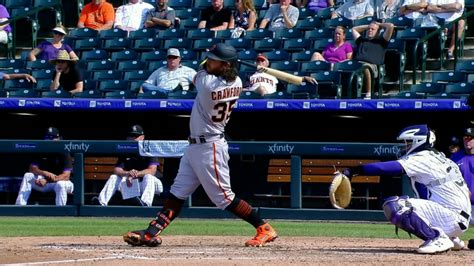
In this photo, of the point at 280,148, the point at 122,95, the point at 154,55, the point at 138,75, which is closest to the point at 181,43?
the point at 154,55

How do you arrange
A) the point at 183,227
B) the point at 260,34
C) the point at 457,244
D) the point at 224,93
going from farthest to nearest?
the point at 260,34, the point at 183,227, the point at 457,244, the point at 224,93

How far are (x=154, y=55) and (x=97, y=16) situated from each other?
6.00 ft

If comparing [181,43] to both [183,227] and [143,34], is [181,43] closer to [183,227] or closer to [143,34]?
[143,34]

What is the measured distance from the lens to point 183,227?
12.6 meters

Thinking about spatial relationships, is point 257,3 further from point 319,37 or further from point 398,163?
point 398,163

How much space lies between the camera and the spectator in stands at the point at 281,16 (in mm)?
16812

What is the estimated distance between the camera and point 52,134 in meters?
14.8

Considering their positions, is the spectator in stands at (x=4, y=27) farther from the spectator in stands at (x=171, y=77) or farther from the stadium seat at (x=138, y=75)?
the spectator in stands at (x=171, y=77)

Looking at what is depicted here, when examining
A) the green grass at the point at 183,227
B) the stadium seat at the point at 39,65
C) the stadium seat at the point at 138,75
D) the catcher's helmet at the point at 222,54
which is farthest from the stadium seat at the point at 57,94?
the catcher's helmet at the point at 222,54

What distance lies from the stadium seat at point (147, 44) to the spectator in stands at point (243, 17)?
108cm

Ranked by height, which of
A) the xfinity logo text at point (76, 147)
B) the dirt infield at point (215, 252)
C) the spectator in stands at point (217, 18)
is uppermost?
the spectator in stands at point (217, 18)

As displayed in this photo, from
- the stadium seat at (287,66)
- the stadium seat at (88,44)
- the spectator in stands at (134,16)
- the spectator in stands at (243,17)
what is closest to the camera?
the stadium seat at (287,66)

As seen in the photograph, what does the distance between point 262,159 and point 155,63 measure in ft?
9.84

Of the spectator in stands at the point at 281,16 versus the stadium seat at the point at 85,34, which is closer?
the spectator in stands at the point at 281,16
